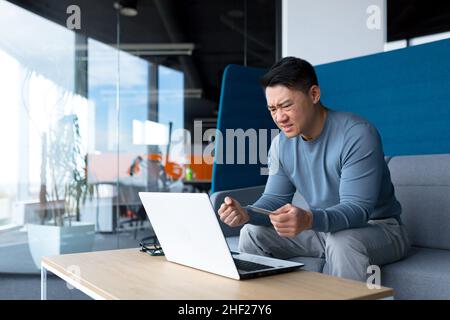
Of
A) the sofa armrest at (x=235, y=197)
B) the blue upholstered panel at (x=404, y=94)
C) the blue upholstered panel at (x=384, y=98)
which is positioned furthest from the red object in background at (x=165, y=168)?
the blue upholstered panel at (x=404, y=94)

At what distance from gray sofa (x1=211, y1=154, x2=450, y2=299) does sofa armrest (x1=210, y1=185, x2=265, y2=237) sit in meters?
0.01

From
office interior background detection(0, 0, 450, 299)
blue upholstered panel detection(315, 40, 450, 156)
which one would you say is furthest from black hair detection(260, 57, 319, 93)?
office interior background detection(0, 0, 450, 299)

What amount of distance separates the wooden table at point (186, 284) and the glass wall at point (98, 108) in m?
1.79

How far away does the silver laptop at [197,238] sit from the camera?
3.65 feet

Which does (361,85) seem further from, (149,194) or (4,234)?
(4,234)

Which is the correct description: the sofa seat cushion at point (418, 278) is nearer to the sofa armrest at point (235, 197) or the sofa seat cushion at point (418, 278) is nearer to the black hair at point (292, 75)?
the black hair at point (292, 75)

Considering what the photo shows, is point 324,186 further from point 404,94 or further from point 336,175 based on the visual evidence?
point 404,94

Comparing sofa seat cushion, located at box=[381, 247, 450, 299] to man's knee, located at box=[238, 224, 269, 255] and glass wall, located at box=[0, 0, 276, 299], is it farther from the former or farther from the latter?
glass wall, located at box=[0, 0, 276, 299]

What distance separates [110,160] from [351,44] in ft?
6.86

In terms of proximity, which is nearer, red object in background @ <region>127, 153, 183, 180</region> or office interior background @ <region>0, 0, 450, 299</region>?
office interior background @ <region>0, 0, 450, 299</region>

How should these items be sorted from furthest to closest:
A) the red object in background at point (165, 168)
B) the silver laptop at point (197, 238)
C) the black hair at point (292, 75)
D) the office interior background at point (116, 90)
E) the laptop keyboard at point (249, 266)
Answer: the red object in background at point (165, 168) → the office interior background at point (116, 90) → the black hair at point (292, 75) → the laptop keyboard at point (249, 266) → the silver laptop at point (197, 238)

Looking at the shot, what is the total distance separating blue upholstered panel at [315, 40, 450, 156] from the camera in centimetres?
229

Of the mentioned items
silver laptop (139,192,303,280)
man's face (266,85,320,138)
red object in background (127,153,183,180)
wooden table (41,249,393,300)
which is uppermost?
man's face (266,85,320,138)

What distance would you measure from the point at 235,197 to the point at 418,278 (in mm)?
1093
